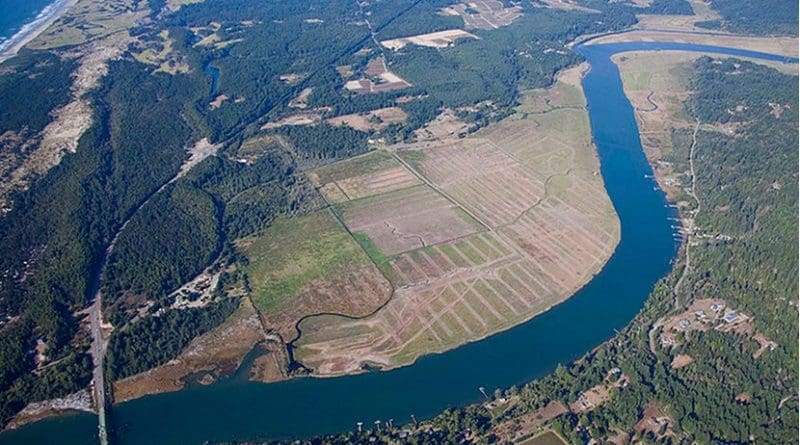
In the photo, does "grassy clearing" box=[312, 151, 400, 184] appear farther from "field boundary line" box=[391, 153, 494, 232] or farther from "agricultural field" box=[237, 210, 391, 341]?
"agricultural field" box=[237, 210, 391, 341]

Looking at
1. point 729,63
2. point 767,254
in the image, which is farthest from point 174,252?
point 729,63

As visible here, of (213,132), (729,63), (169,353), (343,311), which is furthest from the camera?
(729,63)

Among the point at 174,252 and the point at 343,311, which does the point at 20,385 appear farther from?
the point at 343,311

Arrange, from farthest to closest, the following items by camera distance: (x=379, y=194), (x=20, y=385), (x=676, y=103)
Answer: (x=676, y=103), (x=379, y=194), (x=20, y=385)

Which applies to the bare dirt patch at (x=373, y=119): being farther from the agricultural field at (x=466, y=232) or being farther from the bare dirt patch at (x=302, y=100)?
the agricultural field at (x=466, y=232)

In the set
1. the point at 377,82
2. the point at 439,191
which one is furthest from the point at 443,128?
the point at 377,82

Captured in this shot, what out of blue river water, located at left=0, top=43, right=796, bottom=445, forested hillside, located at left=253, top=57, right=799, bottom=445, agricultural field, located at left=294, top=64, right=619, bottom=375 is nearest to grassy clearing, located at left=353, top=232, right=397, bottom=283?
agricultural field, located at left=294, top=64, right=619, bottom=375

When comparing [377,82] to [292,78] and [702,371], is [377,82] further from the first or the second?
[702,371]
